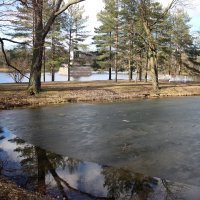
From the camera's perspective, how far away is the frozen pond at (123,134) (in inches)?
363

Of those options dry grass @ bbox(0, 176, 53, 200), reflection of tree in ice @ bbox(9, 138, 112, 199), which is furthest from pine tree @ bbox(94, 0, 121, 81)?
dry grass @ bbox(0, 176, 53, 200)

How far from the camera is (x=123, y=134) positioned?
12570 mm

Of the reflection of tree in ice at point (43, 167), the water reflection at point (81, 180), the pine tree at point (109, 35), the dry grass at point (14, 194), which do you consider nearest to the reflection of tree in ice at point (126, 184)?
the water reflection at point (81, 180)

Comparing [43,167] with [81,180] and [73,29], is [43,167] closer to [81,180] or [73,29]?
[81,180]

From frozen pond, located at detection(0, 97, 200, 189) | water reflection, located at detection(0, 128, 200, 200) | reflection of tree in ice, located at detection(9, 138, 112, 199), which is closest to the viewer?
water reflection, located at detection(0, 128, 200, 200)

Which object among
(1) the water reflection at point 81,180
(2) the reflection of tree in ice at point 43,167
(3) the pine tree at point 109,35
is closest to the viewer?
(1) the water reflection at point 81,180

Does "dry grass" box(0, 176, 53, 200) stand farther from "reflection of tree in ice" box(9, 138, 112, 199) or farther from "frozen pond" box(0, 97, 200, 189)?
"frozen pond" box(0, 97, 200, 189)

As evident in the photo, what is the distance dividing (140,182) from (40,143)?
15.3ft

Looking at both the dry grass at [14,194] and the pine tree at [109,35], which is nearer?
the dry grass at [14,194]

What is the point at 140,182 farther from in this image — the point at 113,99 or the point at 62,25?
the point at 62,25

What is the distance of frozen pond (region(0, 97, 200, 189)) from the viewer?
9219 mm

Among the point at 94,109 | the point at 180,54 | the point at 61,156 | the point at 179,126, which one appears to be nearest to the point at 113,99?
→ the point at 94,109

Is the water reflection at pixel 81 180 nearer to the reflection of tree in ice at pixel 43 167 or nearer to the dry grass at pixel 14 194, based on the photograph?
the reflection of tree in ice at pixel 43 167

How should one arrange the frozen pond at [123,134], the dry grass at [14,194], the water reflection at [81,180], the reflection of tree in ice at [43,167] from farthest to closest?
the frozen pond at [123,134] < the reflection of tree in ice at [43,167] < the water reflection at [81,180] < the dry grass at [14,194]
